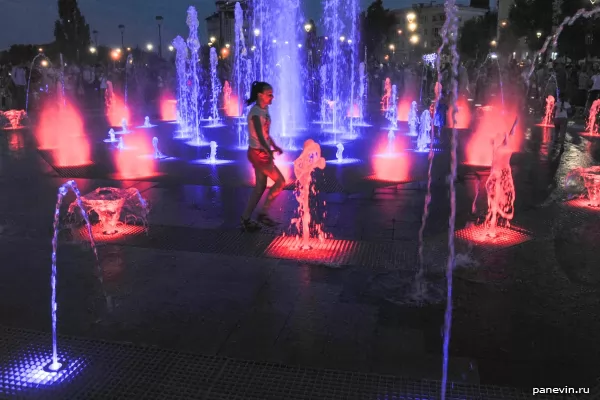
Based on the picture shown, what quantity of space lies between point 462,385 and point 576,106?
66.5ft

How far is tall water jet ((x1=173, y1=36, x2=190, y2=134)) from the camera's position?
18.1 metres

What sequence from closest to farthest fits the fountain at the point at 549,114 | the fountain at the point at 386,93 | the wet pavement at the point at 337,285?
the wet pavement at the point at 337,285 → the fountain at the point at 549,114 → the fountain at the point at 386,93

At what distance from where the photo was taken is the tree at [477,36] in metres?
72.4

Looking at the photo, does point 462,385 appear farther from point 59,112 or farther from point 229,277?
point 59,112

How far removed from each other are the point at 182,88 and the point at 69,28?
39.4m

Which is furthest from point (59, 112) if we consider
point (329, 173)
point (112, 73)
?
point (329, 173)

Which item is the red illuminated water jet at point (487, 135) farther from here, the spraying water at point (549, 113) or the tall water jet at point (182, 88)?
the tall water jet at point (182, 88)

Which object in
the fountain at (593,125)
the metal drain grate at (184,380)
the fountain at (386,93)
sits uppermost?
the fountain at (386,93)

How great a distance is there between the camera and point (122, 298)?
4277 mm

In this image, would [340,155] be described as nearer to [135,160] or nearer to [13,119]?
[135,160]

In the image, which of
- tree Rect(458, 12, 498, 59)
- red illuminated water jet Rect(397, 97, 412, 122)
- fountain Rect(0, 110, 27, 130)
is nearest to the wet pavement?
fountain Rect(0, 110, 27, 130)

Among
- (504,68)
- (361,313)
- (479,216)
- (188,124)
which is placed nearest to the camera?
(361,313)

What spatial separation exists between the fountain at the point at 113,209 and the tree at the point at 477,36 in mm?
71509

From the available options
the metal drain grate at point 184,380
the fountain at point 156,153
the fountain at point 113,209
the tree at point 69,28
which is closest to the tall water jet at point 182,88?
the fountain at point 156,153
